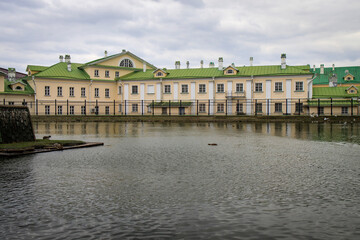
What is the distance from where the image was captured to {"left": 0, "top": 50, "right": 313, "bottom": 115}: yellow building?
49.7 metres

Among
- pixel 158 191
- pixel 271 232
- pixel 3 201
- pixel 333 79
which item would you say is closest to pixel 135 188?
pixel 158 191

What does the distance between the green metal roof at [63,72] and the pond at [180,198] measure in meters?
47.3

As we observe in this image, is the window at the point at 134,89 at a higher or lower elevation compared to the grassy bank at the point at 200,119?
higher

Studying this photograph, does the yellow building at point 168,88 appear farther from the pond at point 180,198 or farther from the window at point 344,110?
the pond at point 180,198

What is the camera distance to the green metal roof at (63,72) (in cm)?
5322

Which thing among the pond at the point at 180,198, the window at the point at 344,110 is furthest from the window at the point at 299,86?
the pond at the point at 180,198

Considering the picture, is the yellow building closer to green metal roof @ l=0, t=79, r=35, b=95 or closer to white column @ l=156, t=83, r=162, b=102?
white column @ l=156, t=83, r=162, b=102

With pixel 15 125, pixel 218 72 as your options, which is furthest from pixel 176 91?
pixel 15 125

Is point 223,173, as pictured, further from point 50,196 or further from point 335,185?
point 50,196

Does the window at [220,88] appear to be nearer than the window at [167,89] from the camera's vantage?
Yes

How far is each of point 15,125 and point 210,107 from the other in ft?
137

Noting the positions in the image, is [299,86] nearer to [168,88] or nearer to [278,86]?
[278,86]

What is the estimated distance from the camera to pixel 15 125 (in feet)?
39.0

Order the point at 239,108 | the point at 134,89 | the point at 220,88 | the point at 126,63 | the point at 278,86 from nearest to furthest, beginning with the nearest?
the point at 278,86, the point at 239,108, the point at 220,88, the point at 134,89, the point at 126,63
